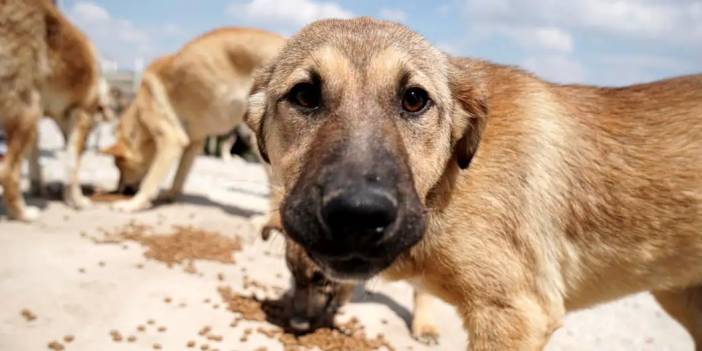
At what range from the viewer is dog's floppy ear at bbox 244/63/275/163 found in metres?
3.21

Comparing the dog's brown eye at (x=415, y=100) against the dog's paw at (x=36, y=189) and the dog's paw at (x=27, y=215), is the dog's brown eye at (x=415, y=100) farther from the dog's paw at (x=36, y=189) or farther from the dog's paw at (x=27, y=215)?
the dog's paw at (x=36, y=189)

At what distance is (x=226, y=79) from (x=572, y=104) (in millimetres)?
6097

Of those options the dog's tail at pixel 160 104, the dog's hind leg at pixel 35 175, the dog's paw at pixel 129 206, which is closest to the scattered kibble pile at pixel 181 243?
the dog's paw at pixel 129 206

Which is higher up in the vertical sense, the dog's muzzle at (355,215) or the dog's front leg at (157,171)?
the dog's muzzle at (355,215)

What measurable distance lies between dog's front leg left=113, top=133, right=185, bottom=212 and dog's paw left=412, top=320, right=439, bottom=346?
497 cm

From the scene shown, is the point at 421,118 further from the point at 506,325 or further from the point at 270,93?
the point at 506,325

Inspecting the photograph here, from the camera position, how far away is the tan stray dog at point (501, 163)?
269 cm

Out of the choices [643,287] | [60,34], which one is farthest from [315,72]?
[60,34]

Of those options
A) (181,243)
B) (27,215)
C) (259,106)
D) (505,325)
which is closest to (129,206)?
(27,215)

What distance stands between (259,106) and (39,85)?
4597mm

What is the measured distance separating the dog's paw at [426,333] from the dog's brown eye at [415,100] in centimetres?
241

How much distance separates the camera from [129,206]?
7684mm

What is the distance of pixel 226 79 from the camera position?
27.1ft

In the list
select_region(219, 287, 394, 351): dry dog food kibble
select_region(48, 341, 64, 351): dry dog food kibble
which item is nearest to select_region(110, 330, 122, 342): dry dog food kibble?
select_region(48, 341, 64, 351): dry dog food kibble
